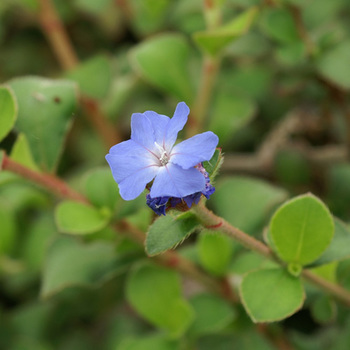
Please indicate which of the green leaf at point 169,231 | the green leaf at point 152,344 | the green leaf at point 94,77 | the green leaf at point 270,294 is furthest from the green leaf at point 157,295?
the green leaf at point 94,77

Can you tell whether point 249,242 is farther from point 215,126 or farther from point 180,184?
point 215,126

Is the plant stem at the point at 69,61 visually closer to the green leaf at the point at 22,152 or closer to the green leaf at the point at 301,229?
the green leaf at the point at 22,152

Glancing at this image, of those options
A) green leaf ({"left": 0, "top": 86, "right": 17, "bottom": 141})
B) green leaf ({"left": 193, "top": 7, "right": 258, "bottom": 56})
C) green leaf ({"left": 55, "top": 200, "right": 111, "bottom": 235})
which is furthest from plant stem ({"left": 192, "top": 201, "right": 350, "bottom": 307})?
green leaf ({"left": 193, "top": 7, "right": 258, "bottom": 56})

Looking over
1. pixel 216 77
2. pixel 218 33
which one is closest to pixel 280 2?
pixel 218 33

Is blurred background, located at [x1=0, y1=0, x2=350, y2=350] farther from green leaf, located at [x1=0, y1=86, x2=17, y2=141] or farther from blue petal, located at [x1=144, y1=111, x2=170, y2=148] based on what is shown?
blue petal, located at [x1=144, y1=111, x2=170, y2=148]

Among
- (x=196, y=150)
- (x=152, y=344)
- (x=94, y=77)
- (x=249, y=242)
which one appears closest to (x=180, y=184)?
(x=196, y=150)

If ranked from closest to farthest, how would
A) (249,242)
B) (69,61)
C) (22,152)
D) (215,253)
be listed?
(249,242) → (22,152) → (215,253) → (69,61)

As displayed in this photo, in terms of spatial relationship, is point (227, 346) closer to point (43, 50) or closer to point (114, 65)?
point (114, 65)
